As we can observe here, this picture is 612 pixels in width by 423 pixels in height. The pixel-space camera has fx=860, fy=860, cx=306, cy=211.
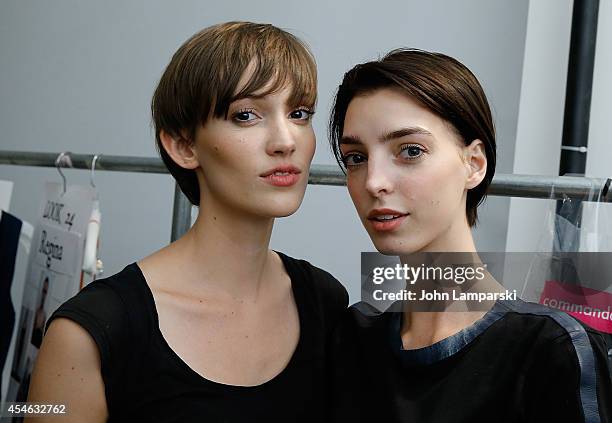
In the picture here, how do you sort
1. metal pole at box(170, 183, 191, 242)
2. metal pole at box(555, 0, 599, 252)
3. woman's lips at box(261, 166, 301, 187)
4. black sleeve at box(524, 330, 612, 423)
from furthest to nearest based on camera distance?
metal pole at box(555, 0, 599, 252) → metal pole at box(170, 183, 191, 242) → woman's lips at box(261, 166, 301, 187) → black sleeve at box(524, 330, 612, 423)

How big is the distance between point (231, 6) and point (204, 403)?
1449 mm

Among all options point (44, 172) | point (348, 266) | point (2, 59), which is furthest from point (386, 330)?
point (2, 59)

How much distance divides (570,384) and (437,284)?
0.69 ft

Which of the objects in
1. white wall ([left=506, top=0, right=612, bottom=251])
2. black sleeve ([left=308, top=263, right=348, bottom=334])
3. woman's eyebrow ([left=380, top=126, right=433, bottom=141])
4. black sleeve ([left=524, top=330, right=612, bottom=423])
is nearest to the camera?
black sleeve ([left=524, top=330, right=612, bottom=423])

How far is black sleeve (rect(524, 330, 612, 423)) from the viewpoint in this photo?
2.76 ft

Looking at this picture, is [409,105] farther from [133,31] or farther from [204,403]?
[133,31]

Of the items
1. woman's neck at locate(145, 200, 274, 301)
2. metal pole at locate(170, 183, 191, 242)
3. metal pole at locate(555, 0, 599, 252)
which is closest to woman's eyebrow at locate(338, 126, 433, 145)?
woman's neck at locate(145, 200, 274, 301)

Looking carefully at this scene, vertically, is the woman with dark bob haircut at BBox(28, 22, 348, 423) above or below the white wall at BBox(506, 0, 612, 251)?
below

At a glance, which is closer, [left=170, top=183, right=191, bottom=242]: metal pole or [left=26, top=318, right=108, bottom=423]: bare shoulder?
[left=26, top=318, right=108, bottom=423]: bare shoulder

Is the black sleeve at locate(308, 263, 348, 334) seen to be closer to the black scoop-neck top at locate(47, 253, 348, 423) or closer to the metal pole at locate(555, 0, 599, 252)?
the black scoop-neck top at locate(47, 253, 348, 423)

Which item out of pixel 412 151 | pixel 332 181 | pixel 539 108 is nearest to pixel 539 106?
pixel 539 108

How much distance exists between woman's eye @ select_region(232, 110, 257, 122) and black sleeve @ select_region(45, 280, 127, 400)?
10.8 inches

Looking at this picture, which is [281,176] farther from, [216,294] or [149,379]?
[149,379]

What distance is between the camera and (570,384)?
0.85m
